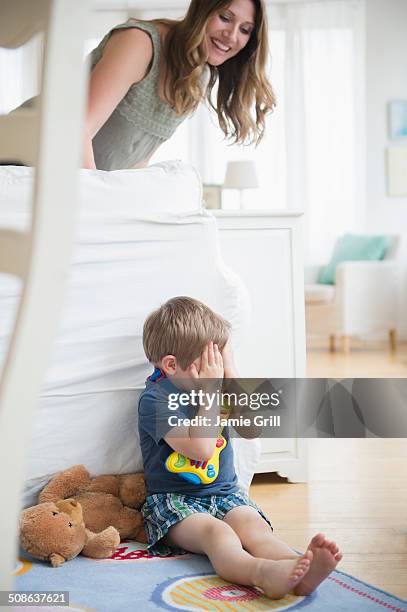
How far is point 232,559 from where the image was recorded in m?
1.39

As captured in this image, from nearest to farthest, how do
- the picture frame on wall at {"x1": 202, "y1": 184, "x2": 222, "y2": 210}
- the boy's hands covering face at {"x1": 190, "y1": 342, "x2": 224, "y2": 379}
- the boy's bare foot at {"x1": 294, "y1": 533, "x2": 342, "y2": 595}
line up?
1. the boy's bare foot at {"x1": 294, "y1": 533, "x2": 342, "y2": 595}
2. the boy's hands covering face at {"x1": 190, "y1": 342, "x2": 224, "y2": 379}
3. the picture frame on wall at {"x1": 202, "y1": 184, "x2": 222, "y2": 210}

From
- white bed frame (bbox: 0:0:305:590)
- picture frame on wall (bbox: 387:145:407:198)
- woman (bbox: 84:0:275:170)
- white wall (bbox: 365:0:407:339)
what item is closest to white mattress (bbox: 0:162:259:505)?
woman (bbox: 84:0:275:170)

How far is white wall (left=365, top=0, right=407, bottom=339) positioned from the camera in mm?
6551

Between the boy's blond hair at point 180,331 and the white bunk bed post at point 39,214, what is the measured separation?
1.04m

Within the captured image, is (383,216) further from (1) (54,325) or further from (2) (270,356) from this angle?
(1) (54,325)

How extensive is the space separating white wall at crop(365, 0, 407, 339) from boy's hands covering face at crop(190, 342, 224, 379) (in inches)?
201

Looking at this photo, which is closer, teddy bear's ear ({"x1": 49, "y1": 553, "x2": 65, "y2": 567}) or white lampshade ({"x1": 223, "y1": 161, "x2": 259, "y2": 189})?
teddy bear's ear ({"x1": 49, "y1": 553, "x2": 65, "y2": 567})

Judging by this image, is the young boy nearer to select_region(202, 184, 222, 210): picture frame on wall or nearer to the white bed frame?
the white bed frame

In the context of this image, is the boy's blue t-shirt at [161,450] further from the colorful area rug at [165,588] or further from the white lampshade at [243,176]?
the white lampshade at [243,176]

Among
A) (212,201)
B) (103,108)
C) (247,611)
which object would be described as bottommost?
(247,611)

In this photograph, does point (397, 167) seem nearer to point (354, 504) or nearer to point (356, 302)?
point (356, 302)

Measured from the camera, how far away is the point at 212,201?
4.98 meters

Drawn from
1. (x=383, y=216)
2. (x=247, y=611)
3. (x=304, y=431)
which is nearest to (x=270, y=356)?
(x=304, y=431)

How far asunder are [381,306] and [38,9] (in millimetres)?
5406
